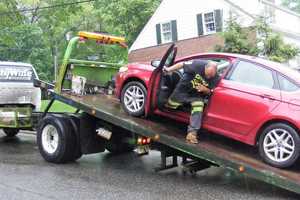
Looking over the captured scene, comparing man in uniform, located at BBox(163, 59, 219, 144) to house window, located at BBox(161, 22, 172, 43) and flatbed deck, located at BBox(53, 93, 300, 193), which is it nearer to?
flatbed deck, located at BBox(53, 93, 300, 193)

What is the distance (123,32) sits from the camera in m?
42.7

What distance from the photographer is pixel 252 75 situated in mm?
8062

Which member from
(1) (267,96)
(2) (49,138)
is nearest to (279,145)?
(1) (267,96)

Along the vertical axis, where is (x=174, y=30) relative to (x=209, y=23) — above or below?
below

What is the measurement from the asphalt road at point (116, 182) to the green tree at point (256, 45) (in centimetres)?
1113

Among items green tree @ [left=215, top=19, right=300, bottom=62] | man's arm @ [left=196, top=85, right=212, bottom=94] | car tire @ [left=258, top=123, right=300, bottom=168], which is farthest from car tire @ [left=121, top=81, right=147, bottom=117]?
green tree @ [left=215, top=19, right=300, bottom=62]

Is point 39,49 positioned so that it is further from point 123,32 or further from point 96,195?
point 96,195

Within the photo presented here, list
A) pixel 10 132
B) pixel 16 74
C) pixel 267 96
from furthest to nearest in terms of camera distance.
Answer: pixel 10 132
pixel 16 74
pixel 267 96

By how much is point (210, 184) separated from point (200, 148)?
0.75 meters

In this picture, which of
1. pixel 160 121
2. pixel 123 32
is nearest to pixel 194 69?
pixel 160 121

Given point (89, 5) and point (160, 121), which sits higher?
point (89, 5)

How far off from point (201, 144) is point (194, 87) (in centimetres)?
87

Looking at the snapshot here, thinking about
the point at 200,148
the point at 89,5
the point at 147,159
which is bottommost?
the point at 147,159

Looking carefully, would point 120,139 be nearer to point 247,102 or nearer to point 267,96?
point 247,102
